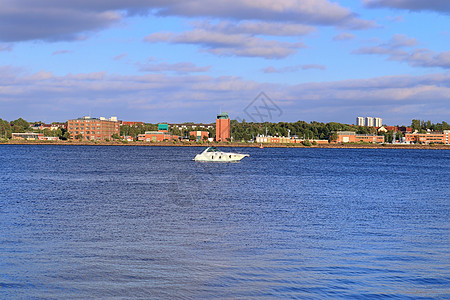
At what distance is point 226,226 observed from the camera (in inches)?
894

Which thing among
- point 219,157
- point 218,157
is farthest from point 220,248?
point 218,157

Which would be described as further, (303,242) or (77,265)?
(303,242)

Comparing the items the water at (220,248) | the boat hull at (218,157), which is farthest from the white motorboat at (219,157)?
the water at (220,248)

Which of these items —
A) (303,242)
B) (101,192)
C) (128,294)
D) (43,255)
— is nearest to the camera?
(128,294)

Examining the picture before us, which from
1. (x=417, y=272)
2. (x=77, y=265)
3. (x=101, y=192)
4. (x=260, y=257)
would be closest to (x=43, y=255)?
(x=77, y=265)

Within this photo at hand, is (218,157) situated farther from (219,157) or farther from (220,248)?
(220,248)

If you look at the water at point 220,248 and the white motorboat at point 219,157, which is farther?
the white motorboat at point 219,157

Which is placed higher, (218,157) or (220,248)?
(218,157)

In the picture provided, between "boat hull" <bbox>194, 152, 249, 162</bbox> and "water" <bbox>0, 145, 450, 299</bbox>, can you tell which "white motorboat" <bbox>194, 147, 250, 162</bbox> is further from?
"water" <bbox>0, 145, 450, 299</bbox>

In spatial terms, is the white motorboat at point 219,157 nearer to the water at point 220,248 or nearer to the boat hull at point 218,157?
the boat hull at point 218,157

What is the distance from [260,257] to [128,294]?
17.2 feet

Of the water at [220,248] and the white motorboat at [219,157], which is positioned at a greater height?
the white motorboat at [219,157]

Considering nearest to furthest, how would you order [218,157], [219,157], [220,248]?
[220,248] < [219,157] < [218,157]

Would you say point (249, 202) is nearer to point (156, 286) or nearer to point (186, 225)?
A: point (186, 225)
